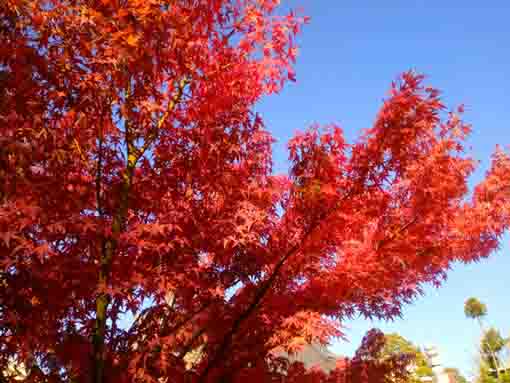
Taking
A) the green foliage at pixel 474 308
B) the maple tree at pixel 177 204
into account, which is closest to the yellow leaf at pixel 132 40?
the maple tree at pixel 177 204

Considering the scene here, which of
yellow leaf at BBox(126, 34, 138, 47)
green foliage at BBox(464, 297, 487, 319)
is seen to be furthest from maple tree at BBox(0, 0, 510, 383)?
green foliage at BBox(464, 297, 487, 319)

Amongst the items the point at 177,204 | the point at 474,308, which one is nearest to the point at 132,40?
the point at 177,204

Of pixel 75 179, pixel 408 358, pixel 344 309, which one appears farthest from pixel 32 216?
pixel 408 358

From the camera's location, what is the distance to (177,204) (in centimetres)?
472

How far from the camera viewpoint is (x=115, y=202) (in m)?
4.52

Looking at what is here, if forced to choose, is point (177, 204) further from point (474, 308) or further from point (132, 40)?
point (474, 308)

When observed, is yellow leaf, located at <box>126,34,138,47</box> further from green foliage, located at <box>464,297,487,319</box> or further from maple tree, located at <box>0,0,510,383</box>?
green foliage, located at <box>464,297,487,319</box>

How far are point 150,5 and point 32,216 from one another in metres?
2.13

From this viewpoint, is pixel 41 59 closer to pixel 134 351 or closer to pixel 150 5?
pixel 150 5

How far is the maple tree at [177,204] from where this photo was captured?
12.2 ft

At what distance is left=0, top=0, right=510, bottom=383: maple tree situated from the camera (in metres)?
3.71

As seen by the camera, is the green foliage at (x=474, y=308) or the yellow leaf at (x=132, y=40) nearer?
the yellow leaf at (x=132, y=40)

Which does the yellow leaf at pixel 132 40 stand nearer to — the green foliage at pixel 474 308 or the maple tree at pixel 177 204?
the maple tree at pixel 177 204

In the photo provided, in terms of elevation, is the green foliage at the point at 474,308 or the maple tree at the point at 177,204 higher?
the green foliage at the point at 474,308
